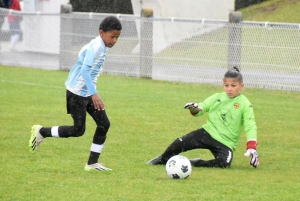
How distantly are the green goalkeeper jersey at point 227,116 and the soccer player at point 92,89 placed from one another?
1229 millimetres

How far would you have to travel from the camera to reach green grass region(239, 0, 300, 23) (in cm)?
2880

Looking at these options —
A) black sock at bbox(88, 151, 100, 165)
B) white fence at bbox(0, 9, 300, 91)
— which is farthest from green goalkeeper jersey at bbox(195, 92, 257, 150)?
white fence at bbox(0, 9, 300, 91)

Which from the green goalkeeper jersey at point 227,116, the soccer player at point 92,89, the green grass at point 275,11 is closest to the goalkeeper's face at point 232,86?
the green goalkeeper jersey at point 227,116

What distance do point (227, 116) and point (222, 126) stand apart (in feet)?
0.43

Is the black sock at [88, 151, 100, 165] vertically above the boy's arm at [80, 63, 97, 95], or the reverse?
the boy's arm at [80, 63, 97, 95]

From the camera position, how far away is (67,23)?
2050cm

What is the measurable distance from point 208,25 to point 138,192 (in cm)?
1116

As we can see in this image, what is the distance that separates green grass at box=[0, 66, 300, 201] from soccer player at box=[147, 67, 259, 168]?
7.7 inches

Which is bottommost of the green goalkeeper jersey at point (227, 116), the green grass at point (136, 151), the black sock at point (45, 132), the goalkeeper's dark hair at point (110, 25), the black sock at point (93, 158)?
the green grass at point (136, 151)

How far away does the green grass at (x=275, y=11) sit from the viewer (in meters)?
28.8

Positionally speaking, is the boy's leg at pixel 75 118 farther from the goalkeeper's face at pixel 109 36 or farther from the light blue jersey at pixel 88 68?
the goalkeeper's face at pixel 109 36

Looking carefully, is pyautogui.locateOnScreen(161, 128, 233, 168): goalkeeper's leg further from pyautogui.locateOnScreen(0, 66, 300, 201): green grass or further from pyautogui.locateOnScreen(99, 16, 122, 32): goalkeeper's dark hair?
pyautogui.locateOnScreen(99, 16, 122, 32): goalkeeper's dark hair

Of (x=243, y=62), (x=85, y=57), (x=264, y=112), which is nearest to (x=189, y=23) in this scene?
(x=243, y=62)

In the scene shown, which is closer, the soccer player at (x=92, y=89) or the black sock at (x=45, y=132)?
the soccer player at (x=92, y=89)
